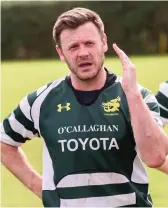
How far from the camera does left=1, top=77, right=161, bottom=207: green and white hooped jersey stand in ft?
12.6

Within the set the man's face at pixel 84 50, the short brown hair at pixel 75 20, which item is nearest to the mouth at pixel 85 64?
the man's face at pixel 84 50

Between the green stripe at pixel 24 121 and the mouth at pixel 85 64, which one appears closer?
the mouth at pixel 85 64

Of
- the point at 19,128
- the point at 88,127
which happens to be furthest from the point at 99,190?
the point at 19,128

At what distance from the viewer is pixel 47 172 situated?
13.2ft

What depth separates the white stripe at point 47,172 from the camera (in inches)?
157

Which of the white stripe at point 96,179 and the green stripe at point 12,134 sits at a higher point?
Answer: the green stripe at point 12,134

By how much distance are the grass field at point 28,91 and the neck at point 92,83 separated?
3359 mm

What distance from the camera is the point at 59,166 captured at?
155 inches

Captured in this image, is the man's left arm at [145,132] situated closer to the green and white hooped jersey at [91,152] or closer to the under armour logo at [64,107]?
the green and white hooped jersey at [91,152]

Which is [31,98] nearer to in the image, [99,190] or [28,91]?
[99,190]

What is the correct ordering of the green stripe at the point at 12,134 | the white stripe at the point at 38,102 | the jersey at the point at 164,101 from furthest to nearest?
the jersey at the point at 164,101, the green stripe at the point at 12,134, the white stripe at the point at 38,102

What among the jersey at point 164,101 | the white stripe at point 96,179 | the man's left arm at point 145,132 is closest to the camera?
the man's left arm at point 145,132

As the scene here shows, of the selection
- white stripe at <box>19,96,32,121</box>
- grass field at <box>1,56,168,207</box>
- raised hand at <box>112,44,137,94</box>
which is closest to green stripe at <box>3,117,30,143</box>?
white stripe at <box>19,96,32,121</box>

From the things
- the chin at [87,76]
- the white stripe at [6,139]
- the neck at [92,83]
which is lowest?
the white stripe at [6,139]
